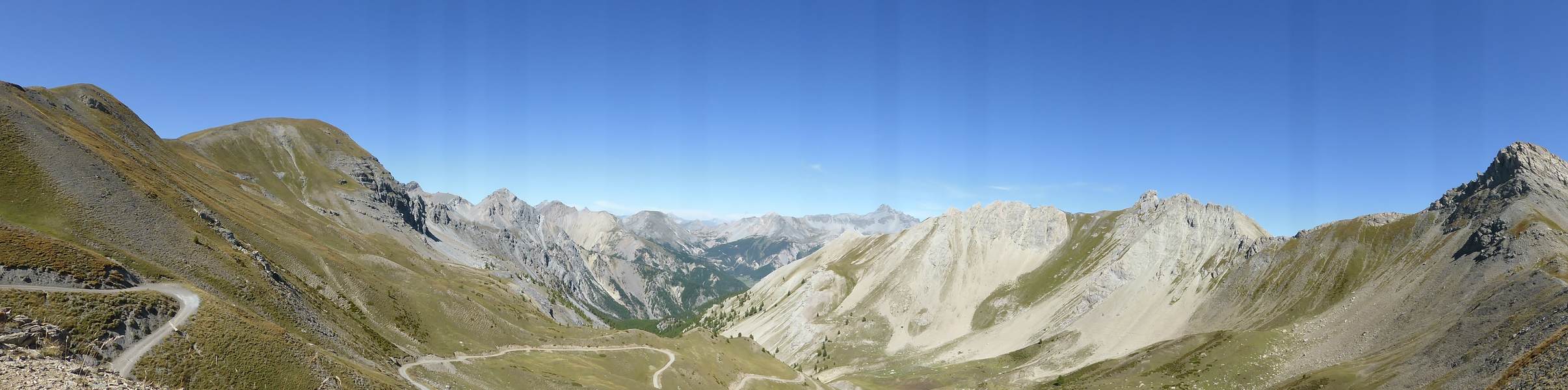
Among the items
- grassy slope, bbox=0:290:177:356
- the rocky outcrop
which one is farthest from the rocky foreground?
grassy slope, bbox=0:290:177:356

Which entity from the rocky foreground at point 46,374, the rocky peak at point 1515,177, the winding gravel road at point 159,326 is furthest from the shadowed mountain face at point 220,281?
the rocky peak at point 1515,177

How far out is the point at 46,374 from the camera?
2894cm

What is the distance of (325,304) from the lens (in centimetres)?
7875

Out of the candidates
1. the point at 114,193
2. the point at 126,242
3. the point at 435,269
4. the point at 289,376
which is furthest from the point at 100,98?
the point at 289,376

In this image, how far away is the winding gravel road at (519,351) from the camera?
67800 millimetres

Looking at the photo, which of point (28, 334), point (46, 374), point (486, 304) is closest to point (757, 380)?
point (486, 304)

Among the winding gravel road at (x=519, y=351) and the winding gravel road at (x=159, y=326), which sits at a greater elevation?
the winding gravel road at (x=159, y=326)

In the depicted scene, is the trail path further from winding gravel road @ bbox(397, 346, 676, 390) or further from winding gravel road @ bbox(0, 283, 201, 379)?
winding gravel road @ bbox(0, 283, 201, 379)

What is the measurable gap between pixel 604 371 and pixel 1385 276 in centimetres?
17286

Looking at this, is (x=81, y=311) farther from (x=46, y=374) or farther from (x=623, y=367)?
(x=623, y=367)

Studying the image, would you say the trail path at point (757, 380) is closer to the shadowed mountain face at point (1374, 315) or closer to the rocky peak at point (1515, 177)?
the shadowed mountain face at point (1374, 315)

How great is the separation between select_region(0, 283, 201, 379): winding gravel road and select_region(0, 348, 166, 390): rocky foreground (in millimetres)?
4196

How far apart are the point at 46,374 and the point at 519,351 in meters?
75.1

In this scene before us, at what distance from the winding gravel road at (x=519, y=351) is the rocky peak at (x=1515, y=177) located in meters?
182
